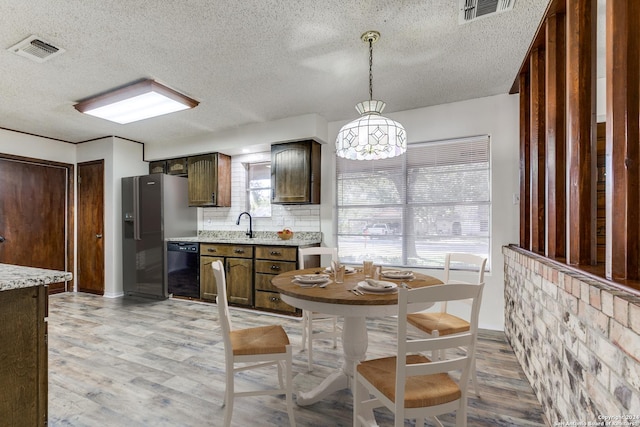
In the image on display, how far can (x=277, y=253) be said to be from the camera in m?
3.79

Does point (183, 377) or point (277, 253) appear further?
point (277, 253)

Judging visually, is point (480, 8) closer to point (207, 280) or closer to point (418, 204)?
point (418, 204)

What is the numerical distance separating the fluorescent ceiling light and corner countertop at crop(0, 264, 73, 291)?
2051 mm

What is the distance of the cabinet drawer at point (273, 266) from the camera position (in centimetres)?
373

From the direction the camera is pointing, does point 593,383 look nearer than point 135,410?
Yes

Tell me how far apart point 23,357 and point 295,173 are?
309 cm

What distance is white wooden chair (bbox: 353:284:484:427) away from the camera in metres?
1.21

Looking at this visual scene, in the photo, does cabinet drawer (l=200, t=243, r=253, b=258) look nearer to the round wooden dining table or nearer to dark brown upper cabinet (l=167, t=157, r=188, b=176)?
dark brown upper cabinet (l=167, t=157, r=188, b=176)

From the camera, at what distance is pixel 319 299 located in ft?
5.21

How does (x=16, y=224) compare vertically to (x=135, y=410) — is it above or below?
above

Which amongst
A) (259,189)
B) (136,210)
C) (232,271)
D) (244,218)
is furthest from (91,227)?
(259,189)

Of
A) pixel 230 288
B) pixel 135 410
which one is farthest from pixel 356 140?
pixel 230 288

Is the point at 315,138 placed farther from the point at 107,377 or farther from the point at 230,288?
the point at 107,377

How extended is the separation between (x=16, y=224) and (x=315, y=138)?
4500 millimetres
